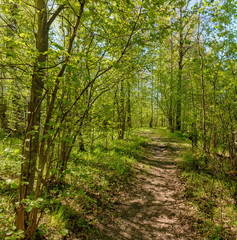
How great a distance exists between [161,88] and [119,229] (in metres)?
12.4

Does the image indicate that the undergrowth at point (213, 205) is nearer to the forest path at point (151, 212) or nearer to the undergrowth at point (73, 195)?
the forest path at point (151, 212)

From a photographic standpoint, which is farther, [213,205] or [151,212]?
[151,212]

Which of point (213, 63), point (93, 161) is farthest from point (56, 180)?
point (213, 63)

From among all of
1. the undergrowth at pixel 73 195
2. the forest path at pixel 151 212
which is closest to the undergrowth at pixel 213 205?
the forest path at pixel 151 212

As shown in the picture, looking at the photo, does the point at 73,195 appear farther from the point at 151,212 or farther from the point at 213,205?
the point at 213,205

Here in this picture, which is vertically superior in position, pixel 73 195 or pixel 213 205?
pixel 73 195

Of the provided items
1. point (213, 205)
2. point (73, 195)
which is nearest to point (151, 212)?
point (213, 205)

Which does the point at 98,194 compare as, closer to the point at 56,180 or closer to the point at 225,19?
the point at 56,180

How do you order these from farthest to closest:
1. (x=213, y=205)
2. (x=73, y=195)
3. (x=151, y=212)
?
(x=151, y=212)
(x=213, y=205)
(x=73, y=195)

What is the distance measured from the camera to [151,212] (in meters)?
3.81

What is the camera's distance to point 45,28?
2424 millimetres

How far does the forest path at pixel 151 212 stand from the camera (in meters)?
3.12

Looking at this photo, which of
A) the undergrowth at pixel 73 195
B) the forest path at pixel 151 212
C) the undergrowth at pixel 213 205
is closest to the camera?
the undergrowth at pixel 73 195

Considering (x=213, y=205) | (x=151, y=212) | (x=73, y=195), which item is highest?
(x=73, y=195)
